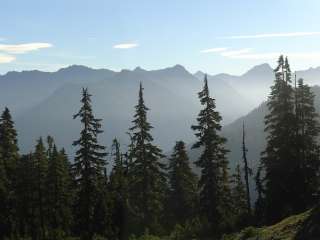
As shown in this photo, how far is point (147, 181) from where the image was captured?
48812 mm

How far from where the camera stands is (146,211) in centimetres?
4891

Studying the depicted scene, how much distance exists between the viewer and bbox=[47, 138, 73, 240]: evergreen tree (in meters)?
54.8

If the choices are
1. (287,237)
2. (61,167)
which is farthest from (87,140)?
(287,237)

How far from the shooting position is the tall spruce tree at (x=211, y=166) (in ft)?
144

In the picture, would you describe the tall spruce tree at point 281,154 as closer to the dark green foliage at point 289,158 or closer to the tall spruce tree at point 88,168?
the dark green foliage at point 289,158

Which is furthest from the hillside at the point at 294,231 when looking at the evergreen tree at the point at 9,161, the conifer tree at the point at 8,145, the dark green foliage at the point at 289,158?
the conifer tree at the point at 8,145

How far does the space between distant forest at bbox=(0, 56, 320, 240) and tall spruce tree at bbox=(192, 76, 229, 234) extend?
0.09m

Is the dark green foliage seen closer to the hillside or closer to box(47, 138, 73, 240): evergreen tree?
the hillside

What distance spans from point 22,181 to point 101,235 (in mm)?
11955

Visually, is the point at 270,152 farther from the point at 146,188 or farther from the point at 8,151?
the point at 8,151

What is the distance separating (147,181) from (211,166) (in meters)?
7.54

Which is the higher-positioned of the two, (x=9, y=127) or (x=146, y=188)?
(x=9, y=127)

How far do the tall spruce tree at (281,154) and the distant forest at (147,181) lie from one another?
87 mm

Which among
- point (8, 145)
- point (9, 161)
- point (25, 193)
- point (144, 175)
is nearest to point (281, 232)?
point (144, 175)
